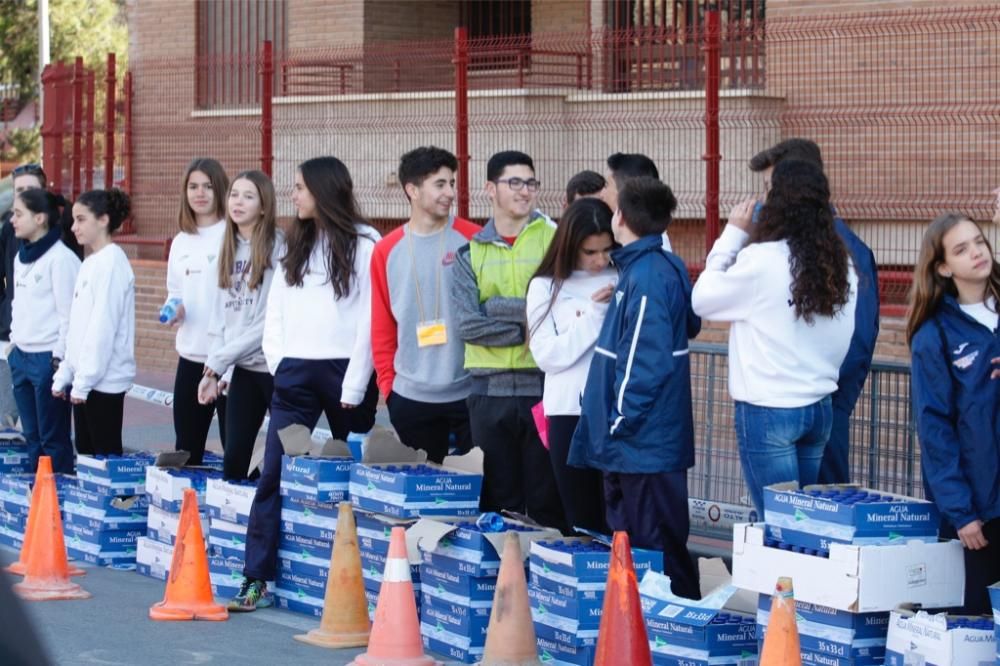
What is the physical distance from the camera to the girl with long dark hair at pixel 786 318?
5941mm

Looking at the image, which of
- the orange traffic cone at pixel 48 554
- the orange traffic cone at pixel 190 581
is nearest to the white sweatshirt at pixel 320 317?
the orange traffic cone at pixel 190 581

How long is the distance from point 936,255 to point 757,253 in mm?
626

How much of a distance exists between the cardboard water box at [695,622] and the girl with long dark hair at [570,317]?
0.79 meters

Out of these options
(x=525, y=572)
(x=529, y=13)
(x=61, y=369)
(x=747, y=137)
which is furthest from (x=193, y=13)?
(x=525, y=572)

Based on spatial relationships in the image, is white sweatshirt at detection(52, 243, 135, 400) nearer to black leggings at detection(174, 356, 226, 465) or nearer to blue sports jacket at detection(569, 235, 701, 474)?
black leggings at detection(174, 356, 226, 465)

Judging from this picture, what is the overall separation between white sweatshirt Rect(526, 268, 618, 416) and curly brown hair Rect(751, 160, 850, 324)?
0.81 meters

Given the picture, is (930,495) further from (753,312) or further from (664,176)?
(664,176)

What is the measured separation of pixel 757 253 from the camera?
6004 mm

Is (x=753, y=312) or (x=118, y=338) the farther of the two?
(x=118, y=338)

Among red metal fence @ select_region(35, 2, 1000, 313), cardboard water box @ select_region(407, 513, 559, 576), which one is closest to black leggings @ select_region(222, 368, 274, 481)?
cardboard water box @ select_region(407, 513, 559, 576)

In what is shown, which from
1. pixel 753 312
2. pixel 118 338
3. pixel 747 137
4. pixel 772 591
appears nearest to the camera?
pixel 772 591

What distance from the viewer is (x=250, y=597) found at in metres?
7.62

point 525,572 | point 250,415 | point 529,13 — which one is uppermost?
point 529,13

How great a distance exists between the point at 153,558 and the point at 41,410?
1478 millimetres
